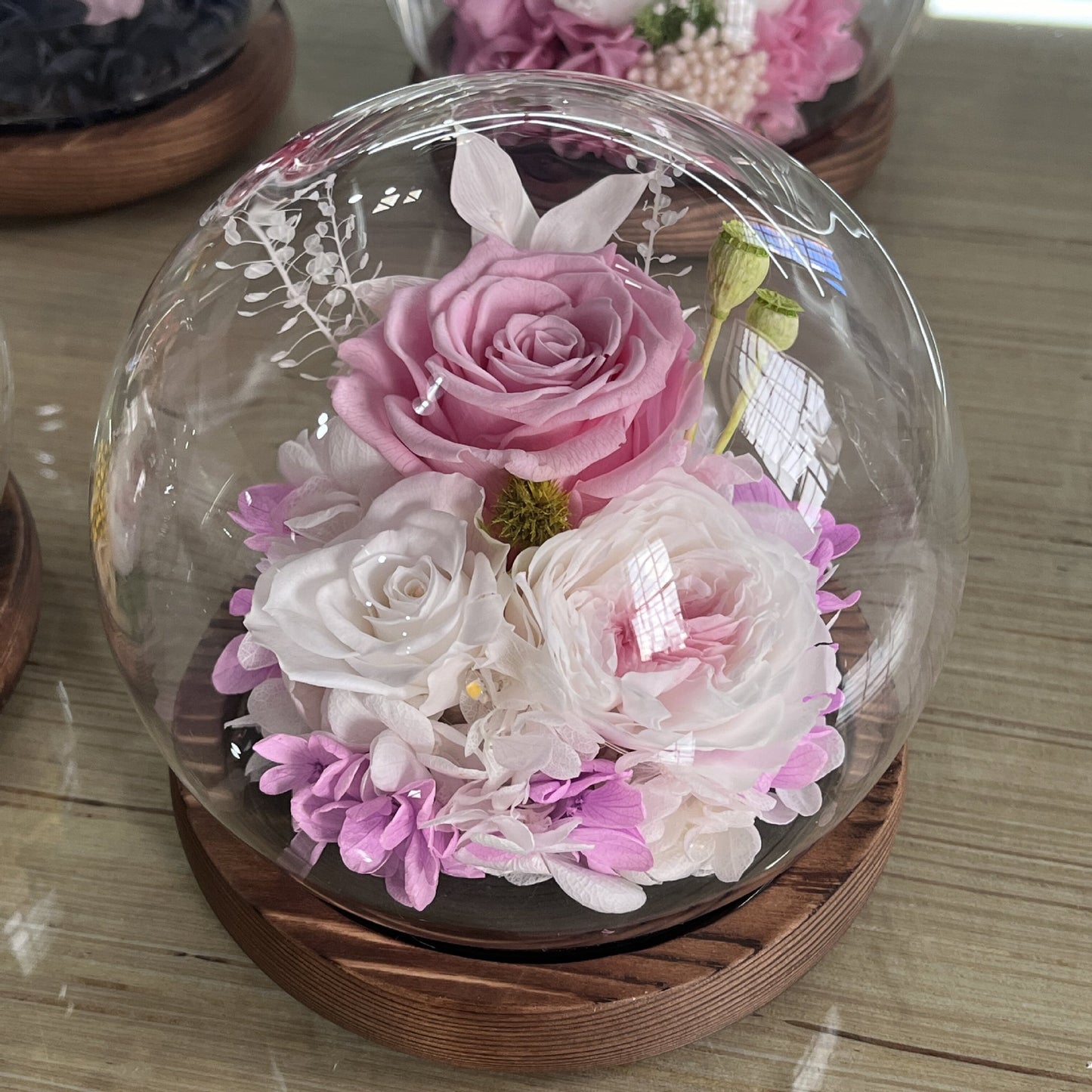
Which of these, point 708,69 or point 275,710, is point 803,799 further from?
point 708,69

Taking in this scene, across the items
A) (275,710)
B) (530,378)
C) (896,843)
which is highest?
(530,378)

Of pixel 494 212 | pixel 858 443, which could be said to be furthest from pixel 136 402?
pixel 858 443

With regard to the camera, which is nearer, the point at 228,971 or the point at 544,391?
the point at 544,391

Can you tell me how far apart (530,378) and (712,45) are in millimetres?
418

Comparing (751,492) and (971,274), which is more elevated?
(751,492)

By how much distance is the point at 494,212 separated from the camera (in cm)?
41

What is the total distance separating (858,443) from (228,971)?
11.2 inches

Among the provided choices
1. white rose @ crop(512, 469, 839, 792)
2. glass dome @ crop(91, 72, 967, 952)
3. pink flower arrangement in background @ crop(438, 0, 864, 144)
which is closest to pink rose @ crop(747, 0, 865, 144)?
pink flower arrangement in background @ crop(438, 0, 864, 144)

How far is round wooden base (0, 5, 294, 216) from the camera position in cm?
75

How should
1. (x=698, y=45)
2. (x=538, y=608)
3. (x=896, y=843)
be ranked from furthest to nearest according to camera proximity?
(x=698, y=45)
(x=896, y=843)
(x=538, y=608)

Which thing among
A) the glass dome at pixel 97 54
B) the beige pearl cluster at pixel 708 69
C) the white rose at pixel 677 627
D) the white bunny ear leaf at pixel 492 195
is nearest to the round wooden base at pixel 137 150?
the glass dome at pixel 97 54

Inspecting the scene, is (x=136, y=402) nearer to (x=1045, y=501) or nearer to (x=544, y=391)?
(x=544, y=391)

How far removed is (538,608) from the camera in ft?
1.11

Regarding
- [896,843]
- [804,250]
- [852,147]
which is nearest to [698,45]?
[852,147]
